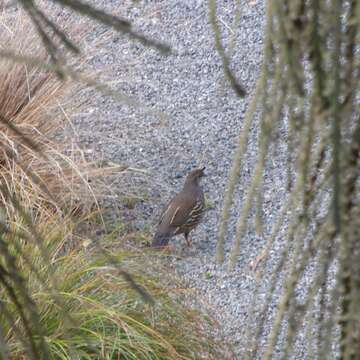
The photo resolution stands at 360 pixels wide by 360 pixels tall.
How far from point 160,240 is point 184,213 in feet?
0.67

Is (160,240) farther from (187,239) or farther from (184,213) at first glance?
(187,239)

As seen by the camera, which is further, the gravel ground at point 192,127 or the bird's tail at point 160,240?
the bird's tail at point 160,240

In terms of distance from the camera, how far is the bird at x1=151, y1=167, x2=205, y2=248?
5656 mm

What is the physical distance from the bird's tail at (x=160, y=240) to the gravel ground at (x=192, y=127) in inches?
4.8

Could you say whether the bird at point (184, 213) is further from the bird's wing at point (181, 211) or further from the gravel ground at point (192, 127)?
the gravel ground at point (192, 127)

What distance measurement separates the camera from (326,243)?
5.14 ft

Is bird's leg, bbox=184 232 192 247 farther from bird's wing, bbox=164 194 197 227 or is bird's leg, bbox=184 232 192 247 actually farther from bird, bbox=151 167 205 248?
bird's wing, bbox=164 194 197 227

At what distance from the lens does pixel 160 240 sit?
5.68m

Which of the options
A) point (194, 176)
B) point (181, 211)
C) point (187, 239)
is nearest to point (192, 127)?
point (194, 176)

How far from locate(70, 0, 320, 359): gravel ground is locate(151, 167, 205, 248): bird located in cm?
15

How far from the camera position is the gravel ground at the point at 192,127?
17.9 ft

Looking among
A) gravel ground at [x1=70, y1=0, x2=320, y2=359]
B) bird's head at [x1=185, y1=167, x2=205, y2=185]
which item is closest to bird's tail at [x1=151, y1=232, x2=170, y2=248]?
gravel ground at [x1=70, y1=0, x2=320, y2=359]

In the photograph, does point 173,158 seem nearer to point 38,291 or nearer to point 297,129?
point 38,291

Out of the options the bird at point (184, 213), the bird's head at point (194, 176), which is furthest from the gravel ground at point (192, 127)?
the bird's head at point (194, 176)
